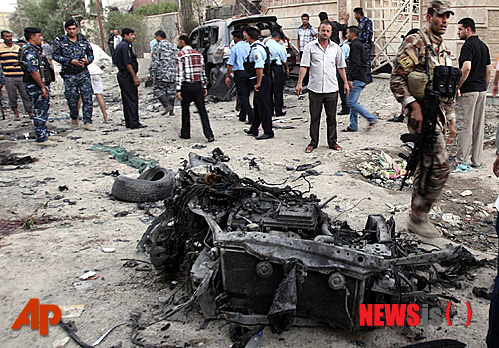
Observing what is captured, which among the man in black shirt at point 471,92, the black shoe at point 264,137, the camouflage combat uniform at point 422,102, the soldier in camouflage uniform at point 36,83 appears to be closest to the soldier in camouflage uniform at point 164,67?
the soldier in camouflage uniform at point 36,83

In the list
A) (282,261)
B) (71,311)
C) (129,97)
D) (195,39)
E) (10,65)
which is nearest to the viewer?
(282,261)

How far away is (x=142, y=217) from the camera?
504 centimetres

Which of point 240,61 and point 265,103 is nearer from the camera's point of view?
point 265,103

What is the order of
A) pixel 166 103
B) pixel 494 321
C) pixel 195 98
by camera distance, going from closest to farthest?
pixel 494 321 < pixel 195 98 < pixel 166 103

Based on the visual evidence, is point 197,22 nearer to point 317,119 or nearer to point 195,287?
point 317,119

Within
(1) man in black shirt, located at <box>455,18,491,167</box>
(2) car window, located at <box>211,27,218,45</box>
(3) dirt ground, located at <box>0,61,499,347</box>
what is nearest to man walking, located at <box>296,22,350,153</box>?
(3) dirt ground, located at <box>0,61,499,347</box>

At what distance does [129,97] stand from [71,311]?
716cm

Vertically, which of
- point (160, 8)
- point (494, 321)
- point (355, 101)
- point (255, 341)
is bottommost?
point (255, 341)

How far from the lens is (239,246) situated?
2.78 m

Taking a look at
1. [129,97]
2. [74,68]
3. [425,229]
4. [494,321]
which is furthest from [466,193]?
[74,68]

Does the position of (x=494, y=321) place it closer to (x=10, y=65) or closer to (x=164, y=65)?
(x=164, y=65)

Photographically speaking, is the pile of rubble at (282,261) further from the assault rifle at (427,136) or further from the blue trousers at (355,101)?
the blue trousers at (355,101)

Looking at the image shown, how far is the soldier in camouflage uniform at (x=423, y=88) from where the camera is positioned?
389cm

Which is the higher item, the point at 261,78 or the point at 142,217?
the point at 261,78
